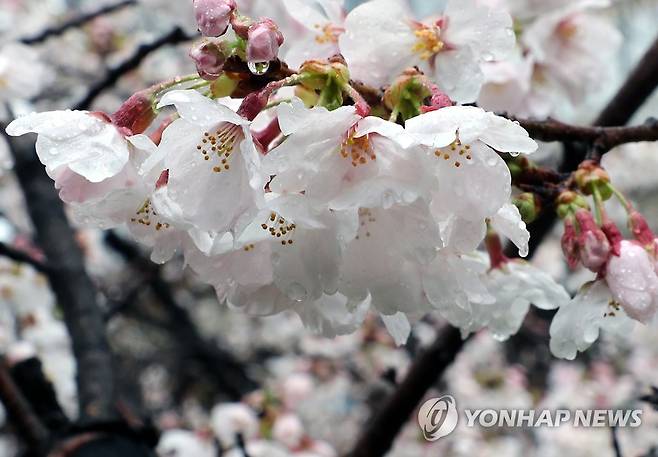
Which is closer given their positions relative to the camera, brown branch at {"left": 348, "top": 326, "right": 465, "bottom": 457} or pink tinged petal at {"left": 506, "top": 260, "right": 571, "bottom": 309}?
pink tinged petal at {"left": 506, "top": 260, "right": 571, "bottom": 309}

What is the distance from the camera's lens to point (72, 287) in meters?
1.94

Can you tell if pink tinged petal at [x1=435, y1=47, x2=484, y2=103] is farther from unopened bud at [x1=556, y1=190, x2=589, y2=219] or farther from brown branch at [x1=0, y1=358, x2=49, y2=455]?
brown branch at [x1=0, y1=358, x2=49, y2=455]

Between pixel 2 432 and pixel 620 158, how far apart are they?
4928 mm

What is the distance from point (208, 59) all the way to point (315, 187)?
149 mm

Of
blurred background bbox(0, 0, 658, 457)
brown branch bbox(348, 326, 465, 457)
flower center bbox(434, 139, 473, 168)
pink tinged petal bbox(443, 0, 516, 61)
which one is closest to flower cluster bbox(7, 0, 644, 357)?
flower center bbox(434, 139, 473, 168)

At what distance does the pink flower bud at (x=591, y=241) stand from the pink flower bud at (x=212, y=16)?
1.40 ft

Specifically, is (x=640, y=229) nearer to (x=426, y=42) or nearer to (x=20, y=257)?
(x=426, y=42)

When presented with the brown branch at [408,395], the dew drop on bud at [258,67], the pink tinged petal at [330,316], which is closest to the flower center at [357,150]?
the dew drop on bud at [258,67]

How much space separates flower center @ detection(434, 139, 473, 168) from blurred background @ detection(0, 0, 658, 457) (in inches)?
64.5

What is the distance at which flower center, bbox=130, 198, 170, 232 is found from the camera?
74 centimetres

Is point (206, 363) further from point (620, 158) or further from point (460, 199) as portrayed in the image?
point (460, 199)

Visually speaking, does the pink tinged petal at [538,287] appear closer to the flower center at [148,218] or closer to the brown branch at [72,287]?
the flower center at [148,218]

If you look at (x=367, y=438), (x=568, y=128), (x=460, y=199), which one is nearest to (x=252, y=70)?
(x=460, y=199)

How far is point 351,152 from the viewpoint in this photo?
26.3 inches
